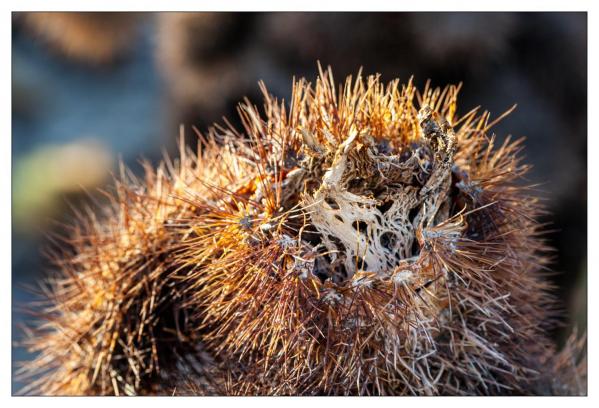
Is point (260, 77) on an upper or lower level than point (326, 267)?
upper

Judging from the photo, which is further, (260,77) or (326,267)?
(260,77)

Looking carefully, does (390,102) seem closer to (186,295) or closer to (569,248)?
(186,295)

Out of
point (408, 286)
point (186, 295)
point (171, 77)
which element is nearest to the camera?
point (408, 286)

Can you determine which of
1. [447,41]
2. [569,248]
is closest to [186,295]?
[447,41]

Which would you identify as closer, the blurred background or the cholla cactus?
the cholla cactus
